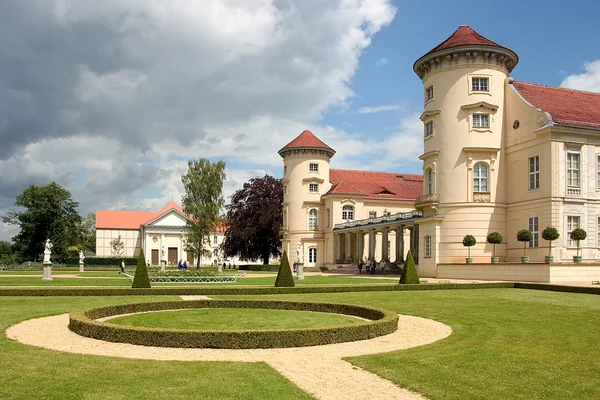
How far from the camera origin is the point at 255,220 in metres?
72.6

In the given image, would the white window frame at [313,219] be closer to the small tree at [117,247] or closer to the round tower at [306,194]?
the round tower at [306,194]

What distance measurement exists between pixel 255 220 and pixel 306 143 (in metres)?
12.1

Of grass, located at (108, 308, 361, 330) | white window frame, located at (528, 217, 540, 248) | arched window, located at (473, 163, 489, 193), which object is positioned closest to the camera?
grass, located at (108, 308, 361, 330)

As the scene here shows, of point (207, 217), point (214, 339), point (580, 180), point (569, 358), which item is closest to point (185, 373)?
point (214, 339)

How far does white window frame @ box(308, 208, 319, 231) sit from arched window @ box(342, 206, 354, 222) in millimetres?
3574

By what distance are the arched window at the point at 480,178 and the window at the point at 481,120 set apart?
2.80 m

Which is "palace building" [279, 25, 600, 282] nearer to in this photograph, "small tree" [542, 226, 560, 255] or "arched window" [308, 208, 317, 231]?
"small tree" [542, 226, 560, 255]

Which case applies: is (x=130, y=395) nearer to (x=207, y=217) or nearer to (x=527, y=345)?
(x=527, y=345)

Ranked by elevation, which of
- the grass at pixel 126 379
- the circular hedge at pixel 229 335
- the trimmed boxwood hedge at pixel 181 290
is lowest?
the trimmed boxwood hedge at pixel 181 290

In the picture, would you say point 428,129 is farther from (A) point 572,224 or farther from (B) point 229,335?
(B) point 229,335

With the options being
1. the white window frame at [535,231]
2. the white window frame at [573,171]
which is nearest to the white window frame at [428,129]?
the white window frame at [535,231]

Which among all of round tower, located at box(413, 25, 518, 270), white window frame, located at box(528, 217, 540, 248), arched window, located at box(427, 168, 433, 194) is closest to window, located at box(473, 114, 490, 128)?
round tower, located at box(413, 25, 518, 270)

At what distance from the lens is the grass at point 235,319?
14352mm

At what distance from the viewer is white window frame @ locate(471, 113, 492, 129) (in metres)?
41.6
